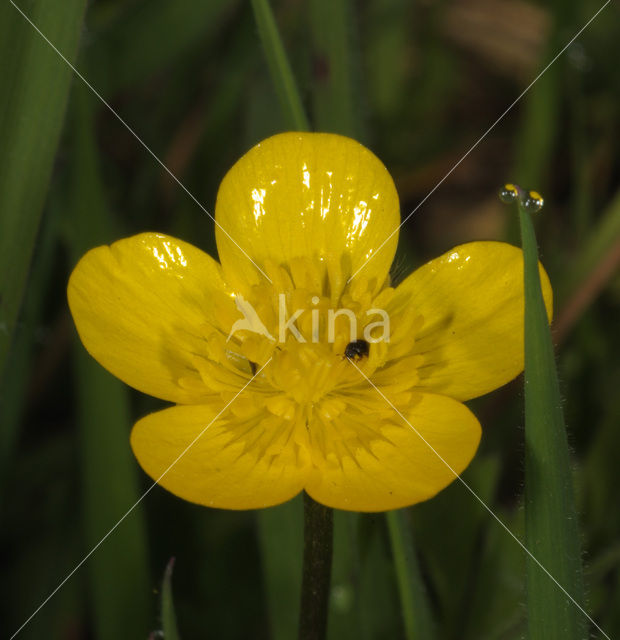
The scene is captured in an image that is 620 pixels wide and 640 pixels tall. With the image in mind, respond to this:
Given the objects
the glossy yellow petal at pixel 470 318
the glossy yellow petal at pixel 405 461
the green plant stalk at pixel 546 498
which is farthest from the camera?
the glossy yellow petal at pixel 470 318

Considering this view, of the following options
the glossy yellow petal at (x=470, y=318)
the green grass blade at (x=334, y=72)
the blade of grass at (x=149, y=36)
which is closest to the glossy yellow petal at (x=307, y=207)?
the glossy yellow petal at (x=470, y=318)

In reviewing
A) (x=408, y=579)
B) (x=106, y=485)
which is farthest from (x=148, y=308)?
(x=408, y=579)

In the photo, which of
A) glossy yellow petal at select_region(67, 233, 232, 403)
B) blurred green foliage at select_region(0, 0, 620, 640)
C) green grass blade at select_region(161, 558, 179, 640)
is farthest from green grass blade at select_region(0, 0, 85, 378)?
green grass blade at select_region(161, 558, 179, 640)

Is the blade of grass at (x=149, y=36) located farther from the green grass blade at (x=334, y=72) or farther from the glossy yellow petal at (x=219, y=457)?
the glossy yellow petal at (x=219, y=457)

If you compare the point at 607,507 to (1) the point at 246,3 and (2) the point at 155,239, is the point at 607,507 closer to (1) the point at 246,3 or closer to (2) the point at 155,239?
(2) the point at 155,239

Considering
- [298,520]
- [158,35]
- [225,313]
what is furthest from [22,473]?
[158,35]

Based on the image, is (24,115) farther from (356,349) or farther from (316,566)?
(316,566)
